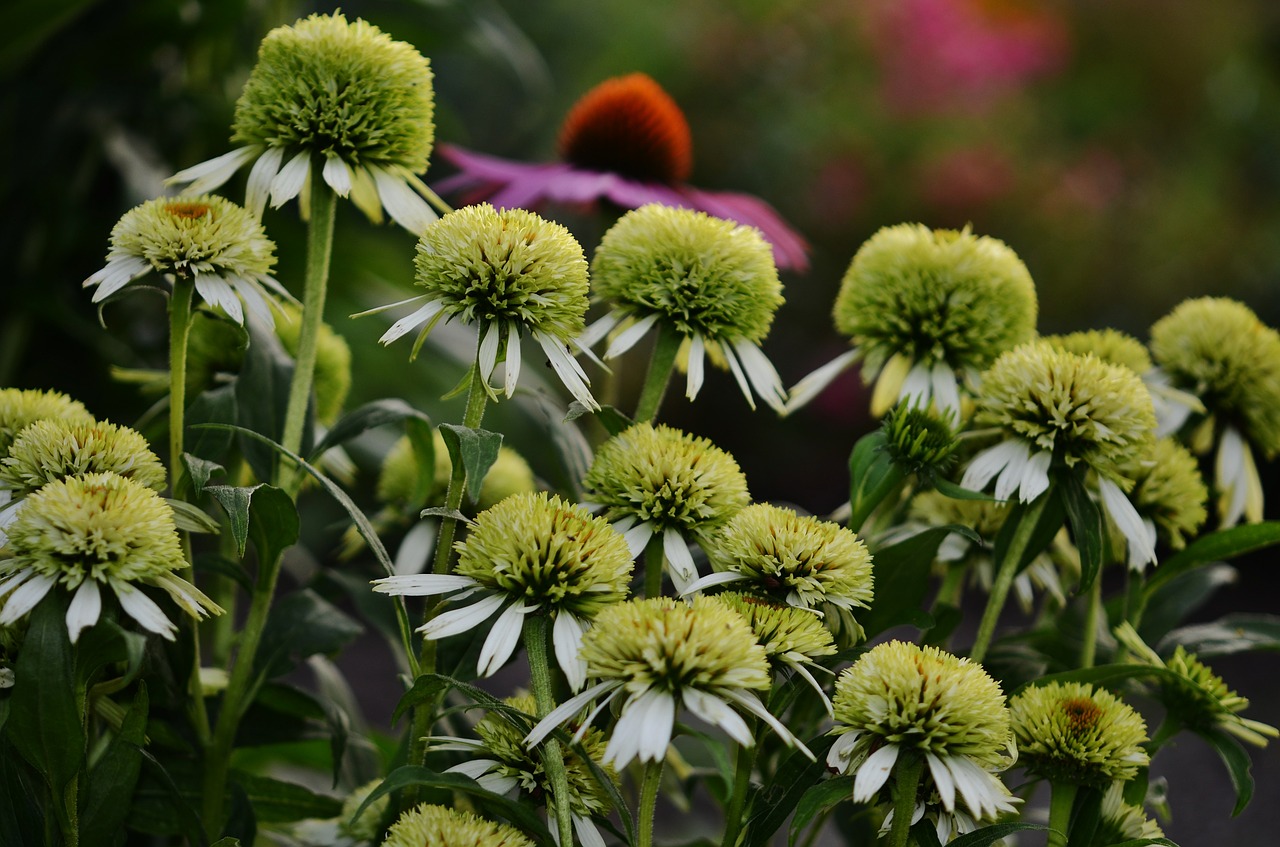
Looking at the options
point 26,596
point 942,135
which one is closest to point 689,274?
point 26,596

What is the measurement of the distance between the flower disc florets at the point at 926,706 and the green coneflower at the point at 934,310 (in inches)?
7.7

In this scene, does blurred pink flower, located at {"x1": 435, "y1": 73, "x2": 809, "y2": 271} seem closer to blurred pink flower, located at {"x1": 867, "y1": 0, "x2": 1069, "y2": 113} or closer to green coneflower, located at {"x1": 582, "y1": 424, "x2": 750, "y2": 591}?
green coneflower, located at {"x1": 582, "y1": 424, "x2": 750, "y2": 591}

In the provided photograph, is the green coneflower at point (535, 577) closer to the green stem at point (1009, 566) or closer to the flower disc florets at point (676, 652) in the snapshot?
the flower disc florets at point (676, 652)

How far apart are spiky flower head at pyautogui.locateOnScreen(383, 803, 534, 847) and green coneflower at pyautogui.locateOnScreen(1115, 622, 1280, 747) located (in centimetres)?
33

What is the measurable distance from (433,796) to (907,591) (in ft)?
0.86

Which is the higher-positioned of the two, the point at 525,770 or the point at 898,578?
the point at 898,578

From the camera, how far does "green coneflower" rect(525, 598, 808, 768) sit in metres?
0.40

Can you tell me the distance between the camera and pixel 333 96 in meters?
0.54

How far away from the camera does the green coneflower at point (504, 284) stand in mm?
486

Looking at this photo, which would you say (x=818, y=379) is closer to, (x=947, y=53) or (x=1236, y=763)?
(x=1236, y=763)

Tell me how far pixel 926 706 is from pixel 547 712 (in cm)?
15

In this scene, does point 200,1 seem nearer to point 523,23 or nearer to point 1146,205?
point 523,23

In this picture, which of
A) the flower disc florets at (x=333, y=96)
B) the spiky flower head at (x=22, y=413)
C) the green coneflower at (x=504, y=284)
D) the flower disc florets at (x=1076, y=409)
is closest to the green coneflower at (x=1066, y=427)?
the flower disc florets at (x=1076, y=409)

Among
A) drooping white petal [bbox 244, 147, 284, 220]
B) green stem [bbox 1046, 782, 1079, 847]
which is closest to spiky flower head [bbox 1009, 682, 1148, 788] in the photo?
green stem [bbox 1046, 782, 1079, 847]
